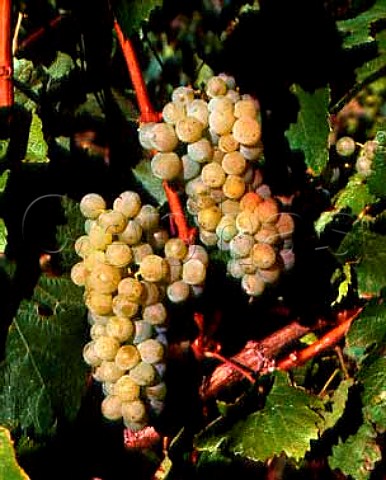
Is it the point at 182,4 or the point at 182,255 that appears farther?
the point at 182,4

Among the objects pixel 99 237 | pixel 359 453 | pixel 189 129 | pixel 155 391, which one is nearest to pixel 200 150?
pixel 189 129

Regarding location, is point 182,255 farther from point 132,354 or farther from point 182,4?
point 182,4

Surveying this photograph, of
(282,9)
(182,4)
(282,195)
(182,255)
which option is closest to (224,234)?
(182,255)

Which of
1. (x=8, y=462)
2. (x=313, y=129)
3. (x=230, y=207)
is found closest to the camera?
(x=8, y=462)

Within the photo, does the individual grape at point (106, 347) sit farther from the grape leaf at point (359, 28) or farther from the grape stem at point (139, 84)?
the grape leaf at point (359, 28)

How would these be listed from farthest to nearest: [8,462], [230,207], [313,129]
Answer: [313,129] < [230,207] < [8,462]

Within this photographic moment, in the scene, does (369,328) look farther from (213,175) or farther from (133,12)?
(133,12)

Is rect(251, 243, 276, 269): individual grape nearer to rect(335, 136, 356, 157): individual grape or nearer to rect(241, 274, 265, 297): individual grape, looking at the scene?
rect(241, 274, 265, 297): individual grape
